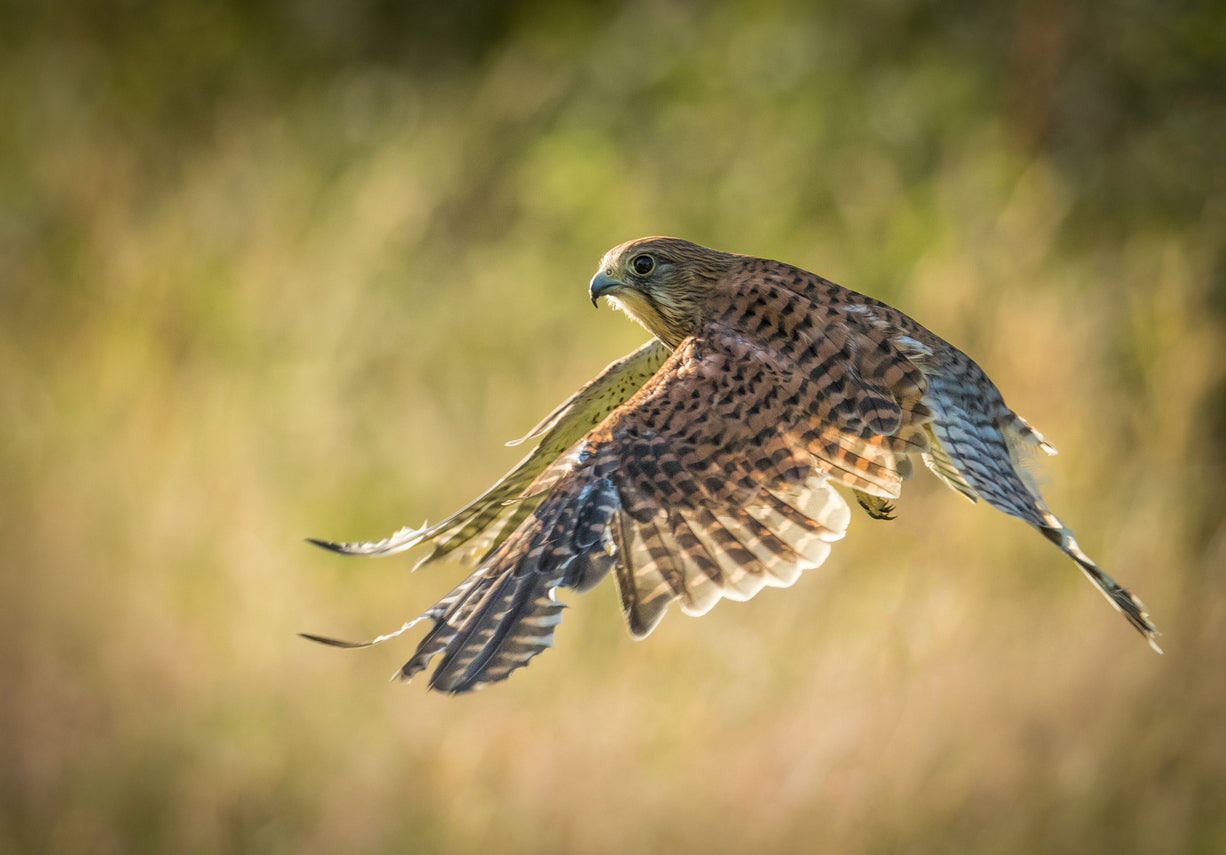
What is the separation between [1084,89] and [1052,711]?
3.79 meters

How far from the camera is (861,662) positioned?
473cm

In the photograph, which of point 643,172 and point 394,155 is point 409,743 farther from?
point 643,172

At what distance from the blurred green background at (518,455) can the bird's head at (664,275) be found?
2207 mm

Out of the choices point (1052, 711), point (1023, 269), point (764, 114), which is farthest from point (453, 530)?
point (764, 114)

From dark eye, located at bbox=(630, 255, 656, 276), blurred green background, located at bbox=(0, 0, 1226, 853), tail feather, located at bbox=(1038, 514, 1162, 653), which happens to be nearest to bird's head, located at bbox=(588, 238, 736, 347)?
dark eye, located at bbox=(630, 255, 656, 276)

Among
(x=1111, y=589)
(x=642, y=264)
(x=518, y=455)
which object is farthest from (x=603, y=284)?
(x=518, y=455)

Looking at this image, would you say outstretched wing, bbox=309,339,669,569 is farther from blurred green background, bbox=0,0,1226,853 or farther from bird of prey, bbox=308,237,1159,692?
blurred green background, bbox=0,0,1226,853

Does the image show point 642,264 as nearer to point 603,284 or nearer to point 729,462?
point 603,284

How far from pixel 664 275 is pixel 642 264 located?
6 centimetres

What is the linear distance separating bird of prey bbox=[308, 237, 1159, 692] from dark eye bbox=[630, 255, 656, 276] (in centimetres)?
4

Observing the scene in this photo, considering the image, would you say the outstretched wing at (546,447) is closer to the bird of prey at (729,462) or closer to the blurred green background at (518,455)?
the bird of prey at (729,462)

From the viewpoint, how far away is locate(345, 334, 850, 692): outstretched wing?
2.17m

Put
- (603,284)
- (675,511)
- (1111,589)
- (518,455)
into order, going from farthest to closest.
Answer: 1. (518,455)
2. (603,284)
3. (675,511)
4. (1111,589)

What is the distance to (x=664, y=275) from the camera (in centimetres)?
286
